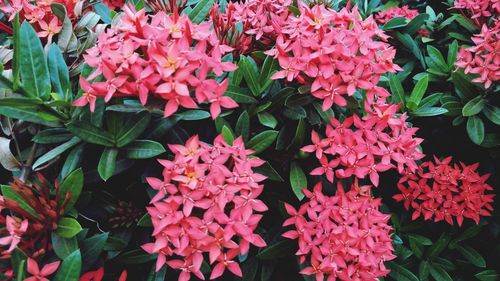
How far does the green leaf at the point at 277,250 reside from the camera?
65.8 inches

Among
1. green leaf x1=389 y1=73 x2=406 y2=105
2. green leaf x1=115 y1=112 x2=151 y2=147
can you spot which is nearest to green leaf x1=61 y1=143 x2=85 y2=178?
green leaf x1=115 y1=112 x2=151 y2=147

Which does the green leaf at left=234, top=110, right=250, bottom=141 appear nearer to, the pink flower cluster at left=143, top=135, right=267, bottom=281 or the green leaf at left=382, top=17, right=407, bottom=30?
the pink flower cluster at left=143, top=135, right=267, bottom=281

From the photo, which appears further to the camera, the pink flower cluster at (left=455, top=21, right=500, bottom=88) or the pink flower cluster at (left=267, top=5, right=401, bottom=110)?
the pink flower cluster at (left=455, top=21, right=500, bottom=88)

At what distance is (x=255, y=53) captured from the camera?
183 cm

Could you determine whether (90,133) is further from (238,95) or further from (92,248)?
(238,95)

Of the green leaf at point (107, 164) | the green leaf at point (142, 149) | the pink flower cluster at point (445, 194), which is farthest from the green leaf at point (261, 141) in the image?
the pink flower cluster at point (445, 194)

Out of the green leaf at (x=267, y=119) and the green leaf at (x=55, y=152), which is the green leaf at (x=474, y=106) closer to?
the green leaf at (x=267, y=119)

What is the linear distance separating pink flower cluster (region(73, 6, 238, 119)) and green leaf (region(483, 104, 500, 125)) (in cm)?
136

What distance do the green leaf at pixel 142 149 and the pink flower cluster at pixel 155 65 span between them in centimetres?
14

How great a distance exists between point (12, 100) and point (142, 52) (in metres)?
0.40

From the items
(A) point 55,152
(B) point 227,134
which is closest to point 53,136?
(A) point 55,152

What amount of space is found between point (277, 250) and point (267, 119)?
0.48 metres

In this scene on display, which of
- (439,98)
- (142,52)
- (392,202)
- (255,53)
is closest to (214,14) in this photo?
(255,53)

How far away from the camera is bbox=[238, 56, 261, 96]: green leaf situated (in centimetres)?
164
